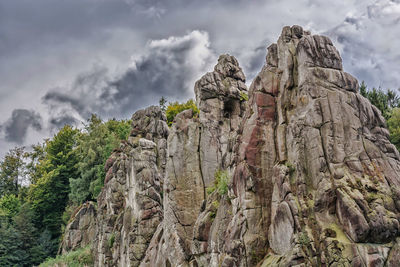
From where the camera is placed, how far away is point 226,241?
16812mm

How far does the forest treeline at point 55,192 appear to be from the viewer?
5219 centimetres

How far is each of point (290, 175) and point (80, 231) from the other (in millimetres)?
39385

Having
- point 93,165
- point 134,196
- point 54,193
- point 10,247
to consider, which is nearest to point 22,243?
point 10,247

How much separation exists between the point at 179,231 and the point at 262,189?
8719 mm

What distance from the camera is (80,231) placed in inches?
1908

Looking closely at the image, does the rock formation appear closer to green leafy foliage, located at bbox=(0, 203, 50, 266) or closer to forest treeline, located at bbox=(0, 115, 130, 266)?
forest treeline, located at bbox=(0, 115, 130, 266)

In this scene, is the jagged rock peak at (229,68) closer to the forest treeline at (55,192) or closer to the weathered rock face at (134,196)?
the weathered rock face at (134,196)

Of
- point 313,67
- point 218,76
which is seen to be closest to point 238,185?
point 313,67

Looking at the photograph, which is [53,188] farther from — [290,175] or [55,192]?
[290,175]

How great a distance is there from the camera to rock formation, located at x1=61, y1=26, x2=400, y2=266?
13.2 m

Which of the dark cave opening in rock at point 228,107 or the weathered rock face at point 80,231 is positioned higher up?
the dark cave opening in rock at point 228,107

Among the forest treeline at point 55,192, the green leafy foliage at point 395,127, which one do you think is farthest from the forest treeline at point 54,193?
the green leafy foliage at point 395,127

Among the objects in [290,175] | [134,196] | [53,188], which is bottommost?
[290,175]

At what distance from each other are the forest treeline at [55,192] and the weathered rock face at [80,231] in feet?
10.6
